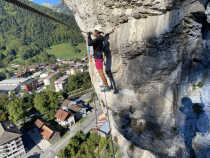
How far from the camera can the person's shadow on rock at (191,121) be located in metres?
3.94

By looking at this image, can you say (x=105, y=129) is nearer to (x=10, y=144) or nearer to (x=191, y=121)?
(x=10, y=144)

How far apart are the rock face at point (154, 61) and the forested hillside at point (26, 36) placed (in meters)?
72.3

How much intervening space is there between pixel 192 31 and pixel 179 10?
0.62 meters

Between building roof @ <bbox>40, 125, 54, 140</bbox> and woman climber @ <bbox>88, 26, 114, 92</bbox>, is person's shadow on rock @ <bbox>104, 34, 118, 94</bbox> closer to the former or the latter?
woman climber @ <bbox>88, 26, 114, 92</bbox>

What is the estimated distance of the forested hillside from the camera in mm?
78681

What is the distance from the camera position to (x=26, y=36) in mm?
98625

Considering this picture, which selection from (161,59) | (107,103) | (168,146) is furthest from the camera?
(107,103)

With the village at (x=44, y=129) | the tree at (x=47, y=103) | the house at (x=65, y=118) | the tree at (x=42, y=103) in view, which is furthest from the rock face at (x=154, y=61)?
the tree at (x=42, y=103)

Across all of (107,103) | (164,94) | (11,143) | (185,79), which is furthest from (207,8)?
(11,143)

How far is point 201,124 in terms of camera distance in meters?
3.95

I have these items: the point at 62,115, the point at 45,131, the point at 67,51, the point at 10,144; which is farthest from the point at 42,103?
the point at 67,51

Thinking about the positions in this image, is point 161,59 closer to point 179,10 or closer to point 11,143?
point 179,10

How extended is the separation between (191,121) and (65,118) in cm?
1838

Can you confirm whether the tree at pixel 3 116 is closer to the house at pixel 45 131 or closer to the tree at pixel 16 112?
the tree at pixel 16 112
